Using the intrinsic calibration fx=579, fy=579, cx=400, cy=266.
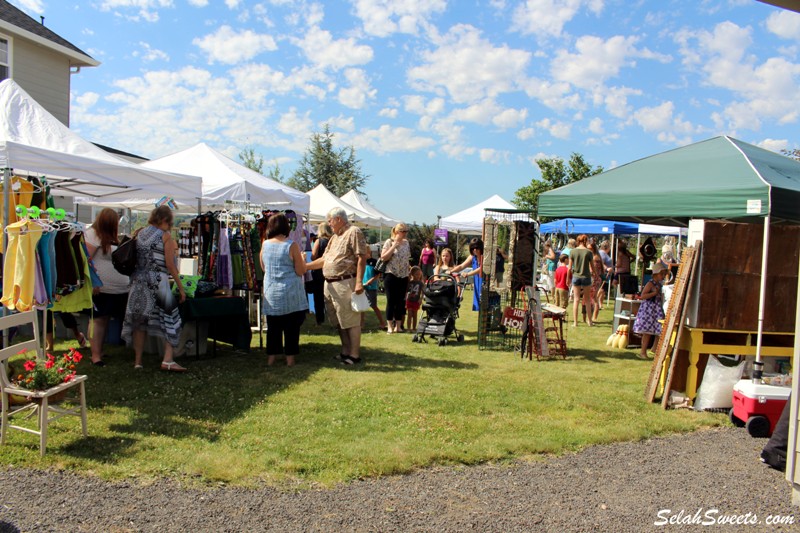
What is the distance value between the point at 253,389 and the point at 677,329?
423cm

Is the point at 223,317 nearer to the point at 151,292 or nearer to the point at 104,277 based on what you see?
the point at 151,292

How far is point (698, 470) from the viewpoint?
407 centimetres

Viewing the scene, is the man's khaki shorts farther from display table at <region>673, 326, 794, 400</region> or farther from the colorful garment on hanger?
display table at <region>673, 326, 794, 400</region>

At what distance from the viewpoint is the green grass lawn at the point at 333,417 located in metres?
3.88

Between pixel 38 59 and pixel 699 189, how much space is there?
14.4 metres

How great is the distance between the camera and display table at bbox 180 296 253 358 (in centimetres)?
661

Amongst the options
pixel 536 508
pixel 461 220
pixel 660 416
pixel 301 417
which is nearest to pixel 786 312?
pixel 660 416

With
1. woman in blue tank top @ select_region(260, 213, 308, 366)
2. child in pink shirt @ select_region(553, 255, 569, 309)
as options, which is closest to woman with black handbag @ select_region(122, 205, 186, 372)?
woman in blue tank top @ select_region(260, 213, 308, 366)

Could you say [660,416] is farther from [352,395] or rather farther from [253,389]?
[253,389]

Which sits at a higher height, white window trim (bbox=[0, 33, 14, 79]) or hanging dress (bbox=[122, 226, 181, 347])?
white window trim (bbox=[0, 33, 14, 79])

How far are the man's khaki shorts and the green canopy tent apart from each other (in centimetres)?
254

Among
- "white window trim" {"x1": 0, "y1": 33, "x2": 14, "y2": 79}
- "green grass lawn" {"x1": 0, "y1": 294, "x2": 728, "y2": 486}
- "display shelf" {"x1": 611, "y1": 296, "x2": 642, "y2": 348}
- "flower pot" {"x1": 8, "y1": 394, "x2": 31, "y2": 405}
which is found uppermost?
"white window trim" {"x1": 0, "y1": 33, "x2": 14, "y2": 79}

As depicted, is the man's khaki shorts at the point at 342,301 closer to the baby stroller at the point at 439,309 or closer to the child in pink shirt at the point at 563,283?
the baby stroller at the point at 439,309

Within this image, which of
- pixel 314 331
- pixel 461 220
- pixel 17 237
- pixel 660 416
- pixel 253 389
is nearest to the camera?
pixel 17 237
